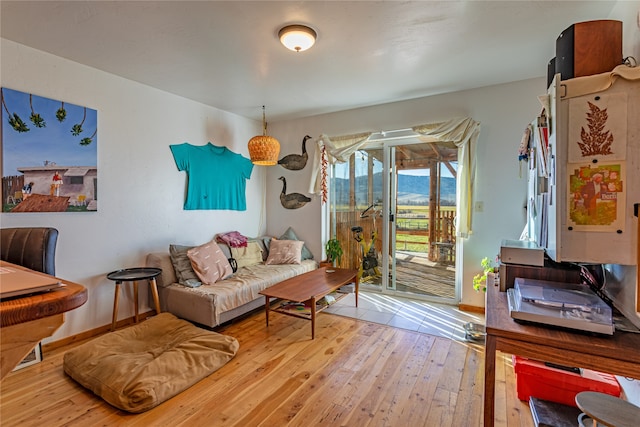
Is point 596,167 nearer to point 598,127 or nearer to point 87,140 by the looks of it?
point 598,127

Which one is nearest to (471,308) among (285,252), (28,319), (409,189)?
(409,189)

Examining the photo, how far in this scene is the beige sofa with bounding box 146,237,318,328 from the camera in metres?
2.73

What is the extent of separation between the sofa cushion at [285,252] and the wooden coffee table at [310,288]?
1.83 feet

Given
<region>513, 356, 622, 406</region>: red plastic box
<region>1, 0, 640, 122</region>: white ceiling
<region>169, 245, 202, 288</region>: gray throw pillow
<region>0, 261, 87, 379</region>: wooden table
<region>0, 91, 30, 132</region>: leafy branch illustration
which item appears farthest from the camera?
<region>169, 245, 202, 288</region>: gray throw pillow

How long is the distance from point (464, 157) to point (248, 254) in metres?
2.87

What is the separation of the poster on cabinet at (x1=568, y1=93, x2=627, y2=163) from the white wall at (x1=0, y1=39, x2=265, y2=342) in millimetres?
3517

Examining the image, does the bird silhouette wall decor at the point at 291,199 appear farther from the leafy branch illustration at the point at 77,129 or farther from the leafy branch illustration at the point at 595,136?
the leafy branch illustration at the point at 595,136

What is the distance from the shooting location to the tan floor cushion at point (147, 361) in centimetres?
180

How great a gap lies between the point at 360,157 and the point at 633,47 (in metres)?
2.87

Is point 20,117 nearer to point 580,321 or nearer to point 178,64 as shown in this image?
point 178,64

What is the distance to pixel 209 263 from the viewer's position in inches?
126

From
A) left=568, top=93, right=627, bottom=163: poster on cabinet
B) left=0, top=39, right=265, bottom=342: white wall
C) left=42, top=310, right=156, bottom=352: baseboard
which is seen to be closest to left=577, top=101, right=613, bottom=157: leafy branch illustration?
left=568, top=93, right=627, bottom=163: poster on cabinet

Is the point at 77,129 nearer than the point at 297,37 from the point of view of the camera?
No

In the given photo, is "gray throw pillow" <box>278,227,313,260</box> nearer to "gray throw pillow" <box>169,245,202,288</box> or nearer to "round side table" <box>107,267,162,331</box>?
"gray throw pillow" <box>169,245,202,288</box>
